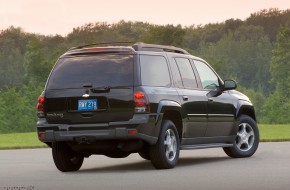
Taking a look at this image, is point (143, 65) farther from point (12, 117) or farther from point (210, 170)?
point (12, 117)

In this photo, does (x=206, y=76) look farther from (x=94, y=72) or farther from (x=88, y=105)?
(x=88, y=105)

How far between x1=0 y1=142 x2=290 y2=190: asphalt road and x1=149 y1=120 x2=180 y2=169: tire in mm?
187

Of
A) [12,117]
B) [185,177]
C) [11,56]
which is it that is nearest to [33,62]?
[12,117]

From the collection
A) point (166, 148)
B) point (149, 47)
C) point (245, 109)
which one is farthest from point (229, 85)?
point (166, 148)

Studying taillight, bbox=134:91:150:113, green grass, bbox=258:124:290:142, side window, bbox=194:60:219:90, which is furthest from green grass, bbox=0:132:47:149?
taillight, bbox=134:91:150:113

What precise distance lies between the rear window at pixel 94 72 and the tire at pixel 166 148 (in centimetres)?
101

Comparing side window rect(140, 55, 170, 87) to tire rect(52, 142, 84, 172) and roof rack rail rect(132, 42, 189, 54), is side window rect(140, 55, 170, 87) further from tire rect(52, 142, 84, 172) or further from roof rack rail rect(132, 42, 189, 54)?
tire rect(52, 142, 84, 172)

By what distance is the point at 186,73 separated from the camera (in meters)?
14.5

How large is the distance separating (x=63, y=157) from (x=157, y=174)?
6.56 ft

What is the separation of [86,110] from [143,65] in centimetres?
119

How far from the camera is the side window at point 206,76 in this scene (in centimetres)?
1503

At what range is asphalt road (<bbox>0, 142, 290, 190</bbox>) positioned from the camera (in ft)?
34.8

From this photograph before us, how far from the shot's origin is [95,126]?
12.8 metres

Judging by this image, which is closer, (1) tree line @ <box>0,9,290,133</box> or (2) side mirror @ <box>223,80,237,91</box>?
(2) side mirror @ <box>223,80,237,91</box>
